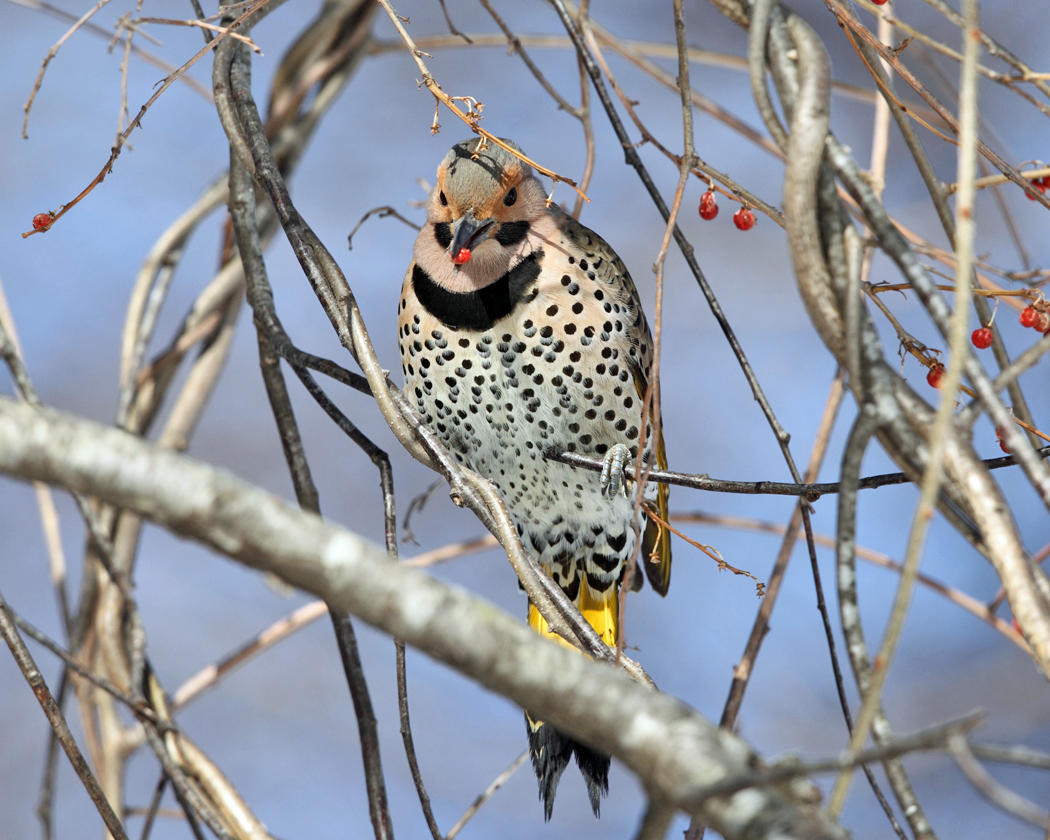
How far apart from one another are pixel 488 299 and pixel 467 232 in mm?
174

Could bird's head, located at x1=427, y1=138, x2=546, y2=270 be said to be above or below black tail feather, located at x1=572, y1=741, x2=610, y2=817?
above

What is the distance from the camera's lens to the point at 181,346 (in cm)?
243

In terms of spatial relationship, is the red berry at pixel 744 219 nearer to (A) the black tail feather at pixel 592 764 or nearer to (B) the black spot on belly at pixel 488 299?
(B) the black spot on belly at pixel 488 299

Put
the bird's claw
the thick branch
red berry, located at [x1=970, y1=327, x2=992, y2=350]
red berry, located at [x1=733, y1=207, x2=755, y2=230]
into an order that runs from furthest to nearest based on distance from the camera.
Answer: the bird's claw < red berry, located at [x1=733, y1=207, x2=755, y2=230] < red berry, located at [x1=970, y1=327, x2=992, y2=350] < the thick branch

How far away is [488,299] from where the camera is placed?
2.21 meters

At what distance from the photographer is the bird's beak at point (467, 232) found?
6.73ft

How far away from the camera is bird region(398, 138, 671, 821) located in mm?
2172

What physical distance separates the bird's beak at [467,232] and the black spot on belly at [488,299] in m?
0.12

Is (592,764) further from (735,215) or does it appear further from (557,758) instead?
(735,215)

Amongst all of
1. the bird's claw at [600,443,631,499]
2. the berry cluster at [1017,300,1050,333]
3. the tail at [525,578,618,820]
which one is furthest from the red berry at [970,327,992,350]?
the tail at [525,578,618,820]

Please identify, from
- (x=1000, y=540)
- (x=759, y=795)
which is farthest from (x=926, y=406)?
(x=759, y=795)

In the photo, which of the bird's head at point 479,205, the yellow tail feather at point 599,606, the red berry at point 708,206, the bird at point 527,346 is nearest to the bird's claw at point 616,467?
the bird at point 527,346

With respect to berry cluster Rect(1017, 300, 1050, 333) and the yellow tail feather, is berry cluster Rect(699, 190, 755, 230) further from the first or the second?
the yellow tail feather

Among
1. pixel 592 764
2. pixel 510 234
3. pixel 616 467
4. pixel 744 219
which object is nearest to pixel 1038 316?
pixel 744 219
